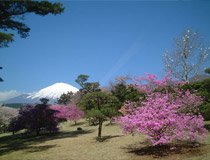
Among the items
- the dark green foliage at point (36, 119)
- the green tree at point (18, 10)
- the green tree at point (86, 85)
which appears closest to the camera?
the green tree at point (18, 10)

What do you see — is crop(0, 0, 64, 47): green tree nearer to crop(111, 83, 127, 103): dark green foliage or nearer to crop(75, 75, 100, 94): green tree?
crop(111, 83, 127, 103): dark green foliage

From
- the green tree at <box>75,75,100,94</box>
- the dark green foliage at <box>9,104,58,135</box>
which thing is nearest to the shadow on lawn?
the dark green foliage at <box>9,104,58,135</box>

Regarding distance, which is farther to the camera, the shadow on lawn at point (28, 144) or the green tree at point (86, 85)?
the green tree at point (86, 85)

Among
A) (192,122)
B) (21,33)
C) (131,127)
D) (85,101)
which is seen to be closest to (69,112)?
(85,101)

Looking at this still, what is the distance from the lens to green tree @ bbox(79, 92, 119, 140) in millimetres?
9461

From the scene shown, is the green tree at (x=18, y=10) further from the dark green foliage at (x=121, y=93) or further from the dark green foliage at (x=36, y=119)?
the dark green foliage at (x=121, y=93)

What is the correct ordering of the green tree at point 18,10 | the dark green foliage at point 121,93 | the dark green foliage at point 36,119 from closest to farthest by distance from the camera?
the green tree at point 18,10, the dark green foliage at point 36,119, the dark green foliage at point 121,93

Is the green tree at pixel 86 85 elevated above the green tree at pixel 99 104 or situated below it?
above

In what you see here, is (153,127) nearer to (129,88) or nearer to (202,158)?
(202,158)

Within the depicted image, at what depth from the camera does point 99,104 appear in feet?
33.9

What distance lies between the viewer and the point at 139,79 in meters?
12.3

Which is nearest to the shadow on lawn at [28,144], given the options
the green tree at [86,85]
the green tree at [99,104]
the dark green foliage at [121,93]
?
the green tree at [99,104]

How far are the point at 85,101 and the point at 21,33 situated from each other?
7135 mm

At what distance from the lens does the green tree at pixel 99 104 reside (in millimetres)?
9461
